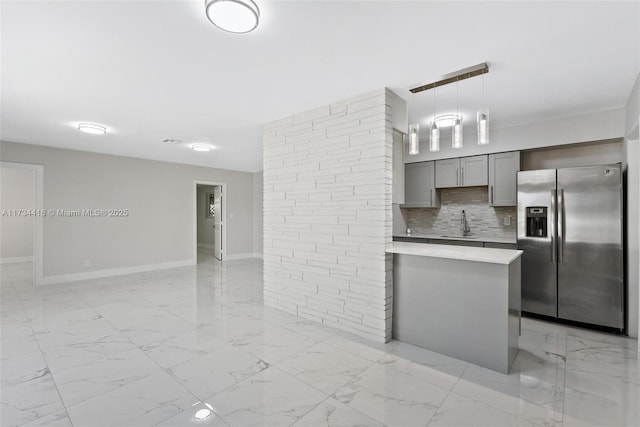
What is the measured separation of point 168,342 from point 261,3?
117 inches

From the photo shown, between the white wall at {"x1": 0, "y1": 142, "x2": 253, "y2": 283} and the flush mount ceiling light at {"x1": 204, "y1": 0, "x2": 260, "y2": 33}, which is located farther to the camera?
the white wall at {"x1": 0, "y1": 142, "x2": 253, "y2": 283}

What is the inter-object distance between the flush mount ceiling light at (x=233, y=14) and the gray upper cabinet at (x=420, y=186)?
152 inches

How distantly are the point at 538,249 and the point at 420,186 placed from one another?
1955 mm

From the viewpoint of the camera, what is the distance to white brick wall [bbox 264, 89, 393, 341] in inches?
116

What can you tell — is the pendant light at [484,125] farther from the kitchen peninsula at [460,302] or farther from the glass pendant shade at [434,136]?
the kitchen peninsula at [460,302]

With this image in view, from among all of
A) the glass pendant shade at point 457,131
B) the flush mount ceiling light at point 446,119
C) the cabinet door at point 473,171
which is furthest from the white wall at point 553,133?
the glass pendant shade at point 457,131

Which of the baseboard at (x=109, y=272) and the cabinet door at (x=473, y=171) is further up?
the cabinet door at (x=473, y=171)

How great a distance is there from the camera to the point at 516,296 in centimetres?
265

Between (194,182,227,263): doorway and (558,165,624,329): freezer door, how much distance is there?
23.2 ft

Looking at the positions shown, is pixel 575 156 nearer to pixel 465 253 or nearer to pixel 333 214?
pixel 465 253

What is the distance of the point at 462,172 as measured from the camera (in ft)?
15.2

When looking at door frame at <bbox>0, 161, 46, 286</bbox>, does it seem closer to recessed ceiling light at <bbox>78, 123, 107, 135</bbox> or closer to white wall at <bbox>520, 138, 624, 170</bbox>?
recessed ceiling light at <bbox>78, 123, 107, 135</bbox>

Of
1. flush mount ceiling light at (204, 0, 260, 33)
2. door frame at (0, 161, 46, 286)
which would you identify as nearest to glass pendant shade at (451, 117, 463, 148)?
flush mount ceiling light at (204, 0, 260, 33)

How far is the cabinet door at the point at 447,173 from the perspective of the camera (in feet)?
15.4
